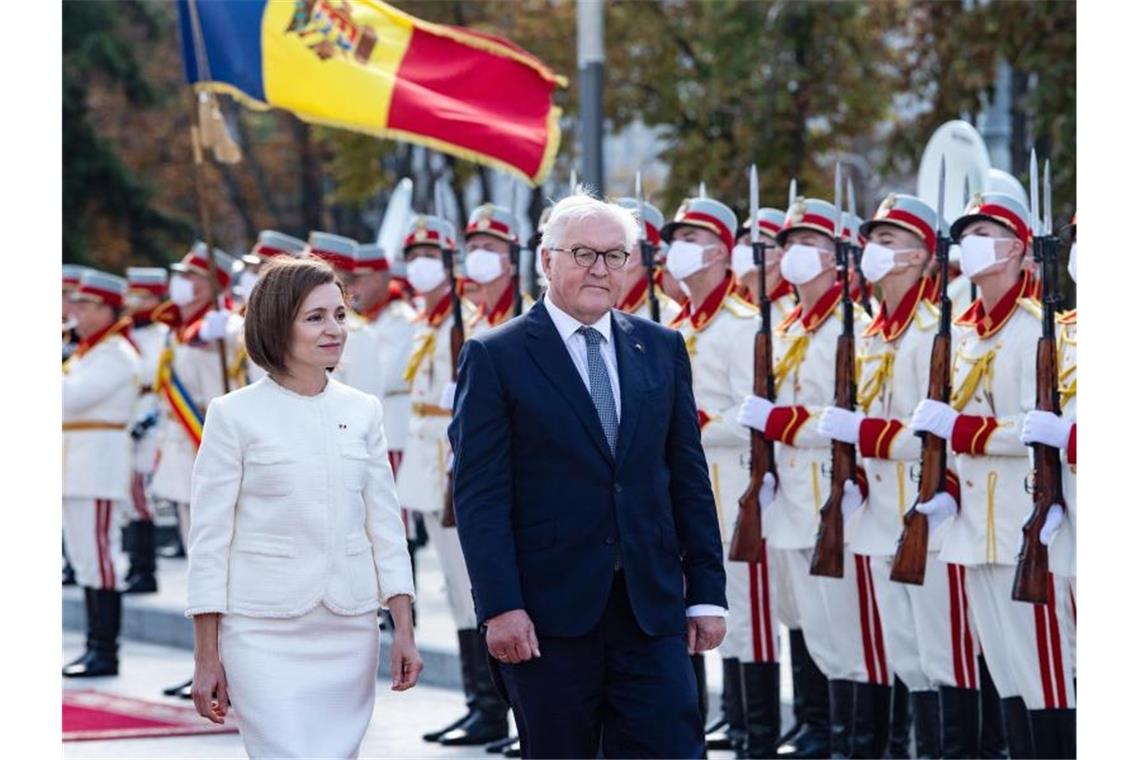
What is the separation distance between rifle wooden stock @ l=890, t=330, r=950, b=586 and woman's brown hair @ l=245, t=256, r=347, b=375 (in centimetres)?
294

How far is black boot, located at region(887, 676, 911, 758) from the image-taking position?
905 cm

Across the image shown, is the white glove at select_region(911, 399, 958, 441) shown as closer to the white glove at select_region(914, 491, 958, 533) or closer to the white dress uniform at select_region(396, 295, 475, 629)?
the white glove at select_region(914, 491, 958, 533)

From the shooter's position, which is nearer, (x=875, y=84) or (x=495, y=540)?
(x=495, y=540)

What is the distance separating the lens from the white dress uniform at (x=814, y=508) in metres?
8.91

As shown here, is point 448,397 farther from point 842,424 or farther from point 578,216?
point 578,216

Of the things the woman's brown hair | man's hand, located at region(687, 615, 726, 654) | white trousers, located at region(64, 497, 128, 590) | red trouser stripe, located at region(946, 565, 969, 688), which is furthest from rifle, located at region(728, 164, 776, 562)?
white trousers, located at region(64, 497, 128, 590)

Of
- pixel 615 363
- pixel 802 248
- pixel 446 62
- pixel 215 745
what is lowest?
pixel 215 745

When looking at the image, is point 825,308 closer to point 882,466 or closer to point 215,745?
point 882,466

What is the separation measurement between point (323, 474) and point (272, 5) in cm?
575

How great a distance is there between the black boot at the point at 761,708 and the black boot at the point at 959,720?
871mm

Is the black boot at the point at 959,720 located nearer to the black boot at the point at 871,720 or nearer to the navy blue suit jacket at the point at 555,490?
the black boot at the point at 871,720

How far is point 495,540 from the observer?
5.64m

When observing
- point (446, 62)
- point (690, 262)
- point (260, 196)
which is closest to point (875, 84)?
point (446, 62)

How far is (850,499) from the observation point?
8.70 meters
